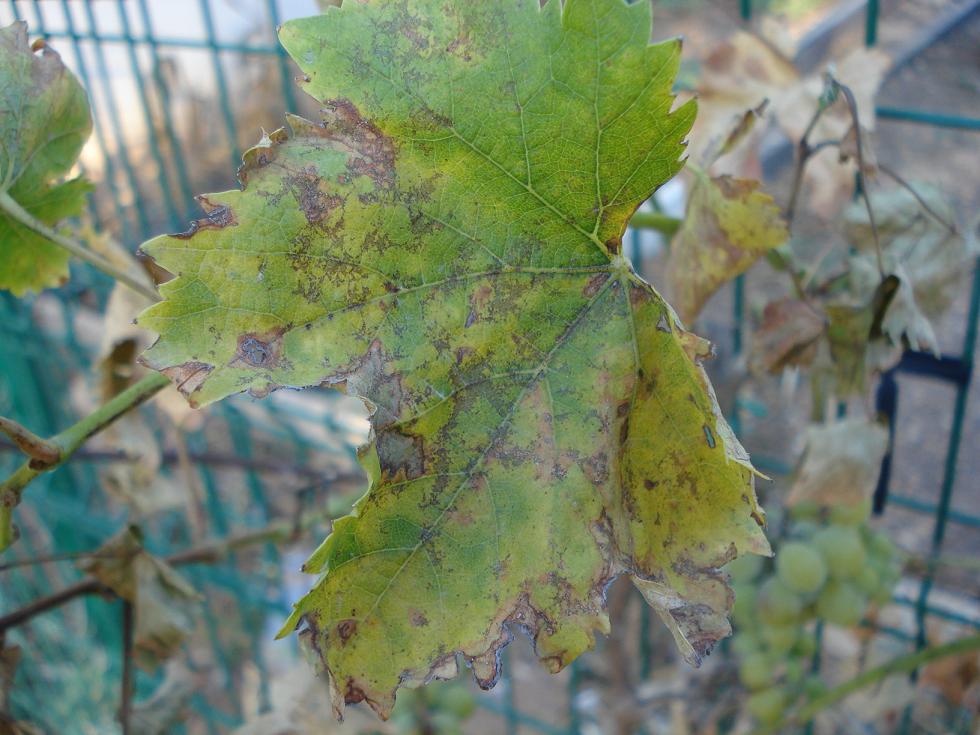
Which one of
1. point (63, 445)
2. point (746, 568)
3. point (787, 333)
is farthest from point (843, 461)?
point (63, 445)

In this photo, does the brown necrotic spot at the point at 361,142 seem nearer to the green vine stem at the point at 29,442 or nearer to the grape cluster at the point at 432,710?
the green vine stem at the point at 29,442


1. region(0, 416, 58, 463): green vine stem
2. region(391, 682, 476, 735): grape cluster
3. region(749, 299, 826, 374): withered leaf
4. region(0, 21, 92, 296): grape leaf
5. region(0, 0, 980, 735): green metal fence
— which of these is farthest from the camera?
region(0, 0, 980, 735): green metal fence


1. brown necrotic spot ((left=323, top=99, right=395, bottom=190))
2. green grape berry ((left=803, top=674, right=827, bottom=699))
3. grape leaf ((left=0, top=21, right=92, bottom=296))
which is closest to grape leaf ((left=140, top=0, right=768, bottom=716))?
brown necrotic spot ((left=323, top=99, right=395, bottom=190))

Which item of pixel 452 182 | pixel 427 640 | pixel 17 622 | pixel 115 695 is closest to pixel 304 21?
pixel 452 182

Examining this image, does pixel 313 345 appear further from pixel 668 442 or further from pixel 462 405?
pixel 668 442

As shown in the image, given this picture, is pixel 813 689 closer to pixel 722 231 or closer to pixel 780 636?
pixel 780 636

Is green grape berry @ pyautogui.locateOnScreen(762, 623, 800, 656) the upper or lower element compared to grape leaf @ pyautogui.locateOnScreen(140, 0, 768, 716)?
lower

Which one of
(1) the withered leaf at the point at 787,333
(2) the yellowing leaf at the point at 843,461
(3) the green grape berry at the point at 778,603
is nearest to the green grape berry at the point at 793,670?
(3) the green grape berry at the point at 778,603

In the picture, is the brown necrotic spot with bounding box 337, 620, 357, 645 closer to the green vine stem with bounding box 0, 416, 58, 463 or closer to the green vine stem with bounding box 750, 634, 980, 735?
the green vine stem with bounding box 0, 416, 58, 463
